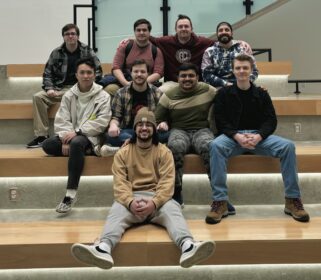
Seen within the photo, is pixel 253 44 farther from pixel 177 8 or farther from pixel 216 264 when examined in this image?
pixel 216 264

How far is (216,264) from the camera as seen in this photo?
6.95 ft

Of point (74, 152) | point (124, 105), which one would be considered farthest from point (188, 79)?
point (74, 152)

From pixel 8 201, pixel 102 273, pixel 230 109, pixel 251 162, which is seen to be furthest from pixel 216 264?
pixel 8 201

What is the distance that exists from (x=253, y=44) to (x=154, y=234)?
4.46 metres

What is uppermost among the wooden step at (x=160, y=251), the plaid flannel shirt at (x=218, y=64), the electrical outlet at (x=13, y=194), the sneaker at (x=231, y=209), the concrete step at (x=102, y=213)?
the plaid flannel shirt at (x=218, y=64)

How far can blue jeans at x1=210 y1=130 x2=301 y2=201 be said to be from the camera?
2467 millimetres

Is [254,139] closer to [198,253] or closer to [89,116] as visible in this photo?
[198,253]

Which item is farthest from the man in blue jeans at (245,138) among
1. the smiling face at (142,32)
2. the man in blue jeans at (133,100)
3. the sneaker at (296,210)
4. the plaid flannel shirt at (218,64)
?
the smiling face at (142,32)

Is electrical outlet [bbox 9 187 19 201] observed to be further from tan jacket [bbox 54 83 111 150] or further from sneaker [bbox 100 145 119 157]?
sneaker [bbox 100 145 119 157]

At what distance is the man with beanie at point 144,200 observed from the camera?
1.94 meters

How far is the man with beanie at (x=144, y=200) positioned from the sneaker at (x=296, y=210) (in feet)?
2.24

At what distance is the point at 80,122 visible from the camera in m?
2.98

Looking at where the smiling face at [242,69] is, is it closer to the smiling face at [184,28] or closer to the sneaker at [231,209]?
the sneaker at [231,209]

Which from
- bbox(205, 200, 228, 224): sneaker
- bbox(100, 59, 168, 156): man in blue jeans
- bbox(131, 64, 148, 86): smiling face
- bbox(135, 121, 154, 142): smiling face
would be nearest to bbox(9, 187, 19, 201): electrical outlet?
bbox(100, 59, 168, 156): man in blue jeans
